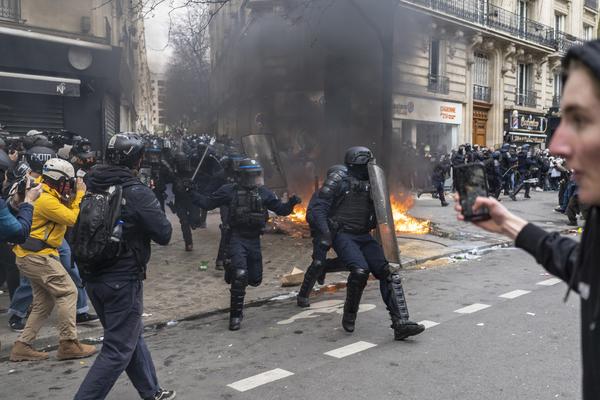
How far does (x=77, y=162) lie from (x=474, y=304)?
170 inches

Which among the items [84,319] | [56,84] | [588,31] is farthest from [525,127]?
[84,319]

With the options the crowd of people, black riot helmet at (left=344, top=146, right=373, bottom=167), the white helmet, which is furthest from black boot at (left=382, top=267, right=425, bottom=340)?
the crowd of people

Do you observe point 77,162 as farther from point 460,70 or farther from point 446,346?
point 460,70

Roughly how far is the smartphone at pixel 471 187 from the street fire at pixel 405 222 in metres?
8.66

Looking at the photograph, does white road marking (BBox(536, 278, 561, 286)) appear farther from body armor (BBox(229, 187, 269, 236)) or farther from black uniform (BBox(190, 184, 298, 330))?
body armor (BBox(229, 187, 269, 236))

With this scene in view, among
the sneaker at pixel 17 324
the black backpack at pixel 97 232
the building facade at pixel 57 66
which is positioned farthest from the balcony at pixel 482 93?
the black backpack at pixel 97 232

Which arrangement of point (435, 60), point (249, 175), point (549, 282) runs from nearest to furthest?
point (249, 175) < point (549, 282) < point (435, 60)

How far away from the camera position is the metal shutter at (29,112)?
10.7m

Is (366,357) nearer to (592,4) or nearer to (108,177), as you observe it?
(108,177)

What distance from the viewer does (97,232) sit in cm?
290

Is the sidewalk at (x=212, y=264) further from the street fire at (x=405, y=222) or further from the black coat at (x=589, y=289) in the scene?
the black coat at (x=589, y=289)

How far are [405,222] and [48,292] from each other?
7606 mm

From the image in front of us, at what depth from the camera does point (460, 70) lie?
2188 cm

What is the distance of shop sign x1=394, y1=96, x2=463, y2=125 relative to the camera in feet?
59.4
